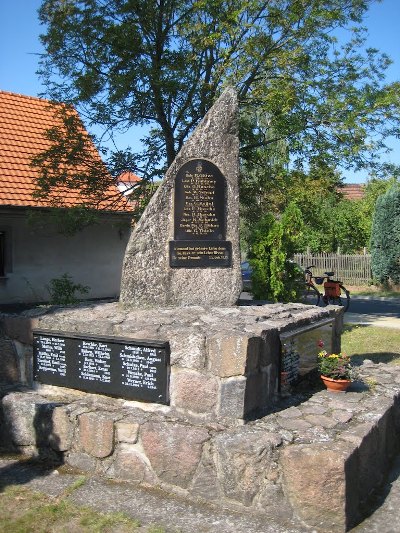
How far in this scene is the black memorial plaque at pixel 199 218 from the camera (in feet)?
18.4

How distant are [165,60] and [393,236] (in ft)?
49.0

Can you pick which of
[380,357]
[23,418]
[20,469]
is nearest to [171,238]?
[23,418]

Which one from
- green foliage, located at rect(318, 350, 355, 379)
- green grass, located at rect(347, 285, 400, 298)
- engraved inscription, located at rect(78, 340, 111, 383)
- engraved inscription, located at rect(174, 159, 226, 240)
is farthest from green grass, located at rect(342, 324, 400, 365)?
green grass, located at rect(347, 285, 400, 298)

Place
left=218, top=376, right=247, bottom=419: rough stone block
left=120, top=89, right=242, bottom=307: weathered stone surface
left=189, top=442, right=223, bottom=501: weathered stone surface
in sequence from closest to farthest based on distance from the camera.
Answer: left=189, top=442, right=223, bottom=501: weathered stone surface → left=218, top=376, right=247, bottom=419: rough stone block → left=120, top=89, right=242, bottom=307: weathered stone surface

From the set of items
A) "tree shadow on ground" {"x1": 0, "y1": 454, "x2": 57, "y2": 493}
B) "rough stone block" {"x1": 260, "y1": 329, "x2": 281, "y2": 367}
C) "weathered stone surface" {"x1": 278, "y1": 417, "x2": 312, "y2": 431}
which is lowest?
"tree shadow on ground" {"x1": 0, "y1": 454, "x2": 57, "y2": 493}

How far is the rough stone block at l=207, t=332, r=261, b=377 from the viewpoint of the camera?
166 inches

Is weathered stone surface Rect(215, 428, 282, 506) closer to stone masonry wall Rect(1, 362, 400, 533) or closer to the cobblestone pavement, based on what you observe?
stone masonry wall Rect(1, 362, 400, 533)

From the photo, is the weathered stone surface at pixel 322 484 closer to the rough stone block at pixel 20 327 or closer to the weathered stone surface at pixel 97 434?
the weathered stone surface at pixel 97 434

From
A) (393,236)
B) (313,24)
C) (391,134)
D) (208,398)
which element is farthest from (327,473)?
(393,236)

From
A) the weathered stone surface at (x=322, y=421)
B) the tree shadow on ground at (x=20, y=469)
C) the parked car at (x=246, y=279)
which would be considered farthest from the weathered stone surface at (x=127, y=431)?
the parked car at (x=246, y=279)

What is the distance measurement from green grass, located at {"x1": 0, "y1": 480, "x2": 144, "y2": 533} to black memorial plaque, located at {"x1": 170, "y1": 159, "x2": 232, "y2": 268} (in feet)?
8.24

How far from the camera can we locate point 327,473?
354 centimetres

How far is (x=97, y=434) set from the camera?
14.4 ft

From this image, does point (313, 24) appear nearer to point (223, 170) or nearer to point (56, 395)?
point (223, 170)
